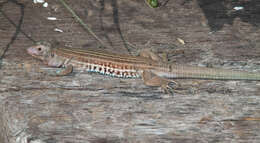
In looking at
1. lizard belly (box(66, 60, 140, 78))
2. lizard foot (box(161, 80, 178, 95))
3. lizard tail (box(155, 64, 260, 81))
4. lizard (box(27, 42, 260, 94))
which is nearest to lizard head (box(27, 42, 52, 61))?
lizard (box(27, 42, 260, 94))

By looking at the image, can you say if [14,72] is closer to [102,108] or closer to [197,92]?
[102,108]

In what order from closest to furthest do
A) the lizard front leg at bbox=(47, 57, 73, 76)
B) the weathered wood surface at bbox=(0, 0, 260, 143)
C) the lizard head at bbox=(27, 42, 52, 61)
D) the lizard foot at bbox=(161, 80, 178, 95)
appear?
the weathered wood surface at bbox=(0, 0, 260, 143)
the lizard foot at bbox=(161, 80, 178, 95)
the lizard front leg at bbox=(47, 57, 73, 76)
the lizard head at bbox=(27, 42, 52, 61)

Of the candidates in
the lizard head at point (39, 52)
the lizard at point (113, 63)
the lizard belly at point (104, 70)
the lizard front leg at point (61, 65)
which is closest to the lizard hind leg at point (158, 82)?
the lizard at point (113, 63)

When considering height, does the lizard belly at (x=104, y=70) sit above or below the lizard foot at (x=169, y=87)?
above

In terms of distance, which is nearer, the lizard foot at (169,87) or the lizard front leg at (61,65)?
the lizard foot at (169,87)

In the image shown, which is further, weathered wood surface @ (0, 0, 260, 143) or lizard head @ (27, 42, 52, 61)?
lizard head @ (27, 42, 52, 61)

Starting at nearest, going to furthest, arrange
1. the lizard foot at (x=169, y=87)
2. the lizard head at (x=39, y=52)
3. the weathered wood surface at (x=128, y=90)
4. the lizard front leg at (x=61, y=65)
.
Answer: the weathered wood surface at (x=128, y=90), the lizard foot at (x=169, y=87), the lizard front leg at (x=61, y=65), the lizard head at (x=39, y=52)

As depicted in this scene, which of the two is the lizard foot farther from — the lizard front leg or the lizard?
the lizard front leg

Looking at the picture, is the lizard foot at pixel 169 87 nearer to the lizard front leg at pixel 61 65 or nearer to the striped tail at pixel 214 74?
the striped tail at pixel 214 74
